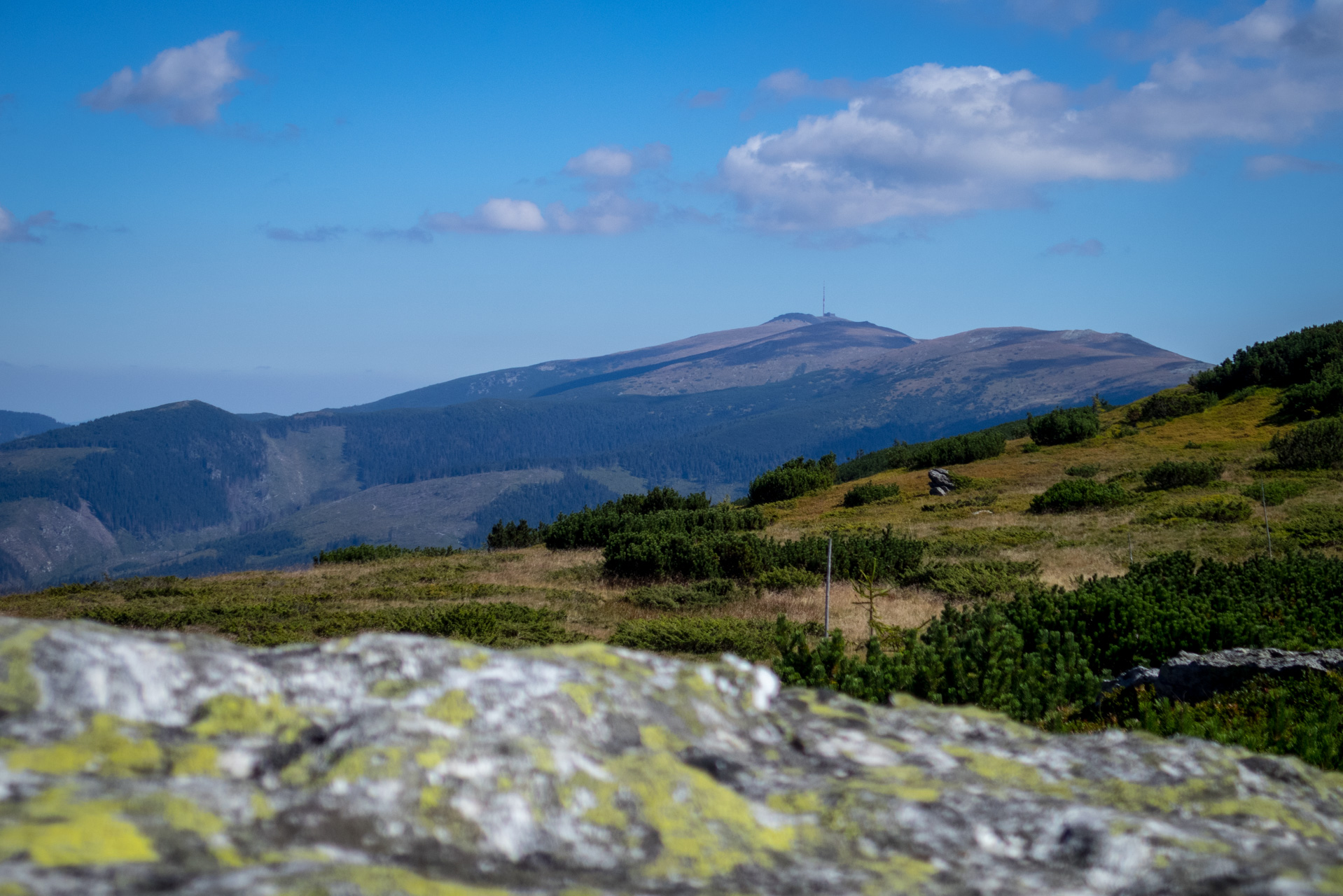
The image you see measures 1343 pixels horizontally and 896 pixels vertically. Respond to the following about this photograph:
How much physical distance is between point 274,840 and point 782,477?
125 ft

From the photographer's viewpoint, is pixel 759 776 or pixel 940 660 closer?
pixel 759 776

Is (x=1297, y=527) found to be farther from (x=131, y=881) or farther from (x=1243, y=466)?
(x=131, y=881)

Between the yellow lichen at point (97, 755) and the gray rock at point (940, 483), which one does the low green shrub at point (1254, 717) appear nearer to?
the yellow lichen at point (97, 755)

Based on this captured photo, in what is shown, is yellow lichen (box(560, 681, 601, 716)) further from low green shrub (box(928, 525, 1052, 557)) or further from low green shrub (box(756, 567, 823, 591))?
low green shrub (box(928, 525, 1052, 557))

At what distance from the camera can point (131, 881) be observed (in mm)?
1495

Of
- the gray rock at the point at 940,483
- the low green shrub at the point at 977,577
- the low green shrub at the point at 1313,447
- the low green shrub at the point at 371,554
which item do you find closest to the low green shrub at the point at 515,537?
the low green shrub at the point at 371,554

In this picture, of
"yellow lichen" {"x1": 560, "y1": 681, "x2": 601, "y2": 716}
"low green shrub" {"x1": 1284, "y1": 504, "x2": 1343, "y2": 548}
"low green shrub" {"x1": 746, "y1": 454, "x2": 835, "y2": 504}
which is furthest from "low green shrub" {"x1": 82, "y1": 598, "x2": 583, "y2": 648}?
"low green shrub" {"x1": 746, "y1": 454, "x2": 835, "y2": 504}

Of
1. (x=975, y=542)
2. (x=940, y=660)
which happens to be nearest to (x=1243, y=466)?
(x=975, y=542)

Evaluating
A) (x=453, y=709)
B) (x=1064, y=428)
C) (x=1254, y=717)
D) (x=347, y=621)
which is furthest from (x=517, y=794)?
(x=1064, y=428)

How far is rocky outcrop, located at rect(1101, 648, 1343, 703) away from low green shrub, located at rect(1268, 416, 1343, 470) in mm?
24537

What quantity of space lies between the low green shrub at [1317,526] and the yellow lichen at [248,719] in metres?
20.7

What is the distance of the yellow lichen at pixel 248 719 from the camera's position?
2.21m

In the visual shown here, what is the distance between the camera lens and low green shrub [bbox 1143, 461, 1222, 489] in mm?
27188

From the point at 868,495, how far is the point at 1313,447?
14.5m
